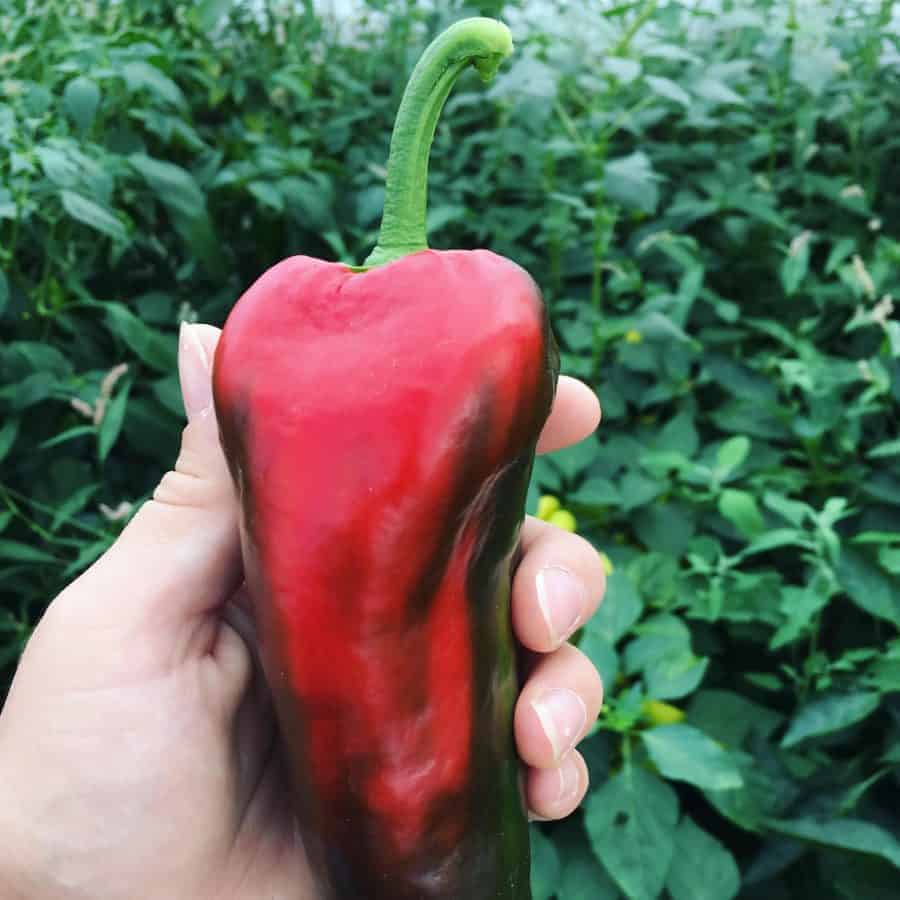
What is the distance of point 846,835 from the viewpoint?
53.3 inches

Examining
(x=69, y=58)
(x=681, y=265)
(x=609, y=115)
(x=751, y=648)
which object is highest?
(x=69, y=58)

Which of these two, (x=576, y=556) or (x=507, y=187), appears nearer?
(x=576, y=556)

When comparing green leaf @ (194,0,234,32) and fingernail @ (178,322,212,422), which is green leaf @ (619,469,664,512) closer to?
fingernail @ (178,322,212,422)

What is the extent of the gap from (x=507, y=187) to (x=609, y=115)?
0.31 metres

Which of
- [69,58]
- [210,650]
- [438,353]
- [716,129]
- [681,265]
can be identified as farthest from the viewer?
[716,129]

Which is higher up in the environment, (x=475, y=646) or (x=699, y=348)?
(x=475, y=646)

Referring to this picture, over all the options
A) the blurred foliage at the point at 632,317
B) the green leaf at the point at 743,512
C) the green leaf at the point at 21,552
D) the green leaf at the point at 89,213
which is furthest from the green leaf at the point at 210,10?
the green leaf at the point at 743,512

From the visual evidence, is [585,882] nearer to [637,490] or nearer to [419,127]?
[637,490]

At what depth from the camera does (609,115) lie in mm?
1729

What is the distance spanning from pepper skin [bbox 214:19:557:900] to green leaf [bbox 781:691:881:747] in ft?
1.89

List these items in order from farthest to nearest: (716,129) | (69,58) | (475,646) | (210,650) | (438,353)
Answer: (716,129), (69,58), (210,650), (475,646), (438,353)

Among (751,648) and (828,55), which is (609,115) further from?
(751,648)

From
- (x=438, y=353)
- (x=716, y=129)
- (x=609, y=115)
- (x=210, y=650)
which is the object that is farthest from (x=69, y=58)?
(x=716, y=129)

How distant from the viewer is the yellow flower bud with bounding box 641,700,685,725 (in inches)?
54.4
